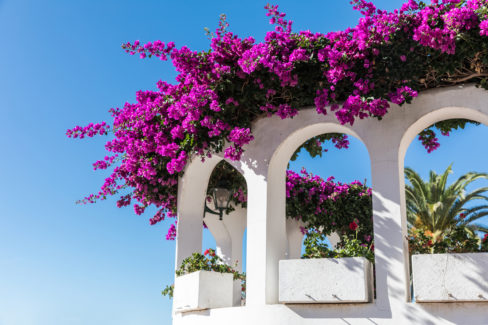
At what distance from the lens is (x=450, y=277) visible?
19.9 ft

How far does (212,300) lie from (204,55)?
3280 millimetres

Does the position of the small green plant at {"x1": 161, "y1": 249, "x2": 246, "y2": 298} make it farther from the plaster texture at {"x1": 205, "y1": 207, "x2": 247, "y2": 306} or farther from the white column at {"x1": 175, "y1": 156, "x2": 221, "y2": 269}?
the plaster texture at {"x1": 205, "y1": 207, "x2": 247, "y2": 306}

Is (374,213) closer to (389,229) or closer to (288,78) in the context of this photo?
Answer: (389,229)

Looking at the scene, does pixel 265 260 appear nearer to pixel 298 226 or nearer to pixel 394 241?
pixel 394 241

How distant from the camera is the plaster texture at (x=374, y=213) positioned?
6441 mm

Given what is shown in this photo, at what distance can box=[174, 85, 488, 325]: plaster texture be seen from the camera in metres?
6.44

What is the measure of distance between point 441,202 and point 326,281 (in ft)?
41.2

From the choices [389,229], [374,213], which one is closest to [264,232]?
[374,213]

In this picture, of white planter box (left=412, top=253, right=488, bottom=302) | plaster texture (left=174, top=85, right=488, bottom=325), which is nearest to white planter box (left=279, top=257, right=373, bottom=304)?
plaster texture (left=174, top=85, right=488, bottom=325)

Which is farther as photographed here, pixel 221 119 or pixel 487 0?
pixel 221 119

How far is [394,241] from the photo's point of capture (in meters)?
6.61

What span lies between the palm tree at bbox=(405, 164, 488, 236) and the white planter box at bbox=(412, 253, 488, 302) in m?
12.0

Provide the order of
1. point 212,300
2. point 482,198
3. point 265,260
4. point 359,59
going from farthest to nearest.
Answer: point 482,198
point 212,300
point 265,260
point 359,59

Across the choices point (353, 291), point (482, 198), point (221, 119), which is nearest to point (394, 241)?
point (353, 291)
